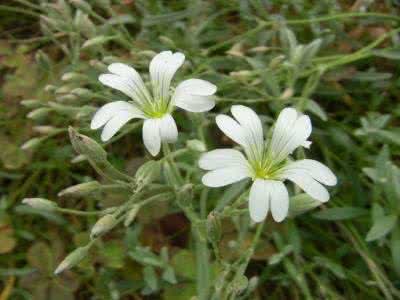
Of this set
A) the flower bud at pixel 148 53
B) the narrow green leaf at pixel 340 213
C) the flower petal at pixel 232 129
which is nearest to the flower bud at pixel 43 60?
the flower bud at pixel 148 53

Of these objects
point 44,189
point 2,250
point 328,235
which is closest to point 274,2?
point 328,235

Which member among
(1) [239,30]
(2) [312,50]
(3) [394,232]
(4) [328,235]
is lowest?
(4) [328,235]

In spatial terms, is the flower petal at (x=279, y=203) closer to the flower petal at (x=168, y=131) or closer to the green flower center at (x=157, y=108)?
the flower petal at (x=168, y=131)

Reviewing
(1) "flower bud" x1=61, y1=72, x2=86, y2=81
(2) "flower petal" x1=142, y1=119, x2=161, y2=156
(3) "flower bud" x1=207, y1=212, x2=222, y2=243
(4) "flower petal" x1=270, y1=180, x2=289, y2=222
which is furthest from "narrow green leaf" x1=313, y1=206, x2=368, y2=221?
(1) "flower bud" x1=61, y1=72, x2=86, y2=81

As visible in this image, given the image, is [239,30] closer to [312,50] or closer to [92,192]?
[312,50]

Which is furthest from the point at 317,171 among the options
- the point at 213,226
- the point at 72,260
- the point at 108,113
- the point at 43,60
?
the point at 43,60

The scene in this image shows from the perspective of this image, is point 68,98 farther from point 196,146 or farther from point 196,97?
point 196,97
